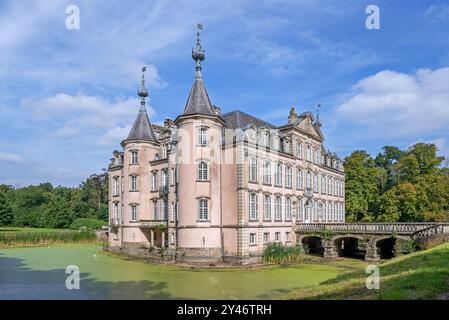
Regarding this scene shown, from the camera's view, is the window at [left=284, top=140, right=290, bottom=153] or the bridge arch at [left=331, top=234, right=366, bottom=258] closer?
the bridge arch at [left=331, top=234, right=366, bottom=258]

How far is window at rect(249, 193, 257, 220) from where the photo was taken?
91.1ft

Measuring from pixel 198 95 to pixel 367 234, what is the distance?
15.2 metres

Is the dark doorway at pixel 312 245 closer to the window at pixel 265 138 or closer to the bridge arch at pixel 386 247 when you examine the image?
the bridge arch at pixel 386 247

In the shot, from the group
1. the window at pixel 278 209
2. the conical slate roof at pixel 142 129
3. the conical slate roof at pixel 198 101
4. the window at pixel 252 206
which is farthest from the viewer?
the conical slate roof at pixel 142 129

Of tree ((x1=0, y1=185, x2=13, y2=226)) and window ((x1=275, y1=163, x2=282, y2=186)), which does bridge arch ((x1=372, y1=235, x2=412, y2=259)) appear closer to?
window ((x1=275, y1=163, x2=282, y2=186))

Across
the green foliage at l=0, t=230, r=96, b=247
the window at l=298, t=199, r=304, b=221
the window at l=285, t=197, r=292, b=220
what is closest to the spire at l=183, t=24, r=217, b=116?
the window at l=285, t=197, r=292, b=220

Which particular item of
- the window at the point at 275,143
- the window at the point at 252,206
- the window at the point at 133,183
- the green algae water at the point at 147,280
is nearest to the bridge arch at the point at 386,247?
the green algae water at the point at 147,280

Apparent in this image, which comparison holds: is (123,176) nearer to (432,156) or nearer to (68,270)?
(68,270)

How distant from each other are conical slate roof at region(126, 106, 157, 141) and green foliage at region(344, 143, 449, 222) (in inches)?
972

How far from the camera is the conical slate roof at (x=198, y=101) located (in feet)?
89.9

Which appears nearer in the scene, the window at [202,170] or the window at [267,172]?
the window at [202,170]

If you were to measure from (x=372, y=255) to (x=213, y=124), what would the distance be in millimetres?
14047
